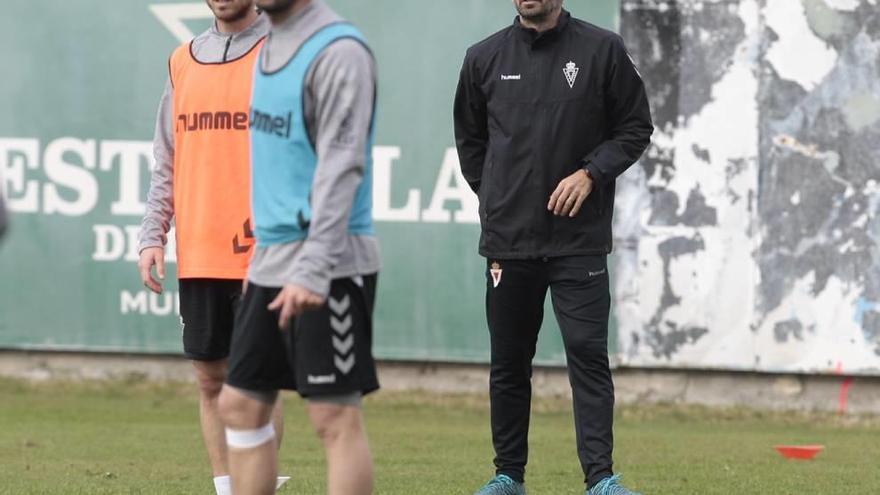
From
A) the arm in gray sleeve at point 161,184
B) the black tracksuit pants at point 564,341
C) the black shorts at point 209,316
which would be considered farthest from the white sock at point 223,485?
the black tracksuit pants at point 564,341

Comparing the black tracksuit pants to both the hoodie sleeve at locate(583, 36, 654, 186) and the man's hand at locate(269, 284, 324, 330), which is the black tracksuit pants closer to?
the hoodie sleeve at locate(583, 36, 654, 186)

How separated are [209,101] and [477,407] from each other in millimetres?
6224

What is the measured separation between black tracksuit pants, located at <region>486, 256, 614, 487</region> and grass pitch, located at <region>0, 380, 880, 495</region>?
574 mm

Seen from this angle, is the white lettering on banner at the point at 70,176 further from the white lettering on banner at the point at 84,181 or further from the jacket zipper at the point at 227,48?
the jacket zipper at the point at 227,48

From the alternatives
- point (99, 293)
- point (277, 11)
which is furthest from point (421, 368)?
point (277, 11)

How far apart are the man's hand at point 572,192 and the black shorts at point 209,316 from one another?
1291 millimetres

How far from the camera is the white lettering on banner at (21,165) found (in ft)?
40.4

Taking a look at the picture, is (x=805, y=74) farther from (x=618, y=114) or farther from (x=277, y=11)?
(x=277, y=11)

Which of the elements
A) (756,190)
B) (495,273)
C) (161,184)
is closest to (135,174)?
(756,190)

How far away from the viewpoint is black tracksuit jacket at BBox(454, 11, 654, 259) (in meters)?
7.00

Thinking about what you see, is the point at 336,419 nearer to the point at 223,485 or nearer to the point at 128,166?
the point at 223,485

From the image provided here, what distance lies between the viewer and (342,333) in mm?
5086

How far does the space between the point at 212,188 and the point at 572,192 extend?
1405 millimetres

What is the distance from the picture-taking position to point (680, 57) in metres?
11.8
